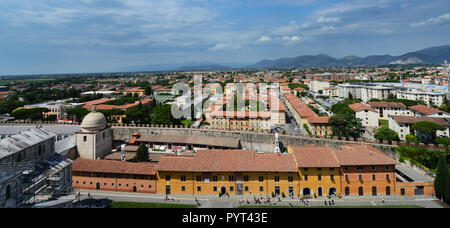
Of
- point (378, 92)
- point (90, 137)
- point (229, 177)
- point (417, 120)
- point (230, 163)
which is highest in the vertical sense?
point (378, 92)

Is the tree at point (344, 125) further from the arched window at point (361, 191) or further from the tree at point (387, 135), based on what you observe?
the arched window at point (361, 191)

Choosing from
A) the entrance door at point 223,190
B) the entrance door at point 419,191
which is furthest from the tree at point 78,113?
the entrance door at point 419,191

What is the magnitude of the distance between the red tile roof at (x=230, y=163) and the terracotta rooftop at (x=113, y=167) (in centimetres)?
144

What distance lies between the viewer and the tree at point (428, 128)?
1351 inches

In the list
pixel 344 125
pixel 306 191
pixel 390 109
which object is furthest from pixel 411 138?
pixel 306 191

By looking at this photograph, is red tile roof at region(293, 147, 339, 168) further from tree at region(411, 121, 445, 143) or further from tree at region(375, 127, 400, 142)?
tree at region(411, 121, 445, 143)

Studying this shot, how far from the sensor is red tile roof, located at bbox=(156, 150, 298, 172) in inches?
901

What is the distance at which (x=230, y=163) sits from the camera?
2366cm

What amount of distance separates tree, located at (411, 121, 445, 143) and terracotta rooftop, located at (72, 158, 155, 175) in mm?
36368

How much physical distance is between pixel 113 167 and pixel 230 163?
1165 centimetres

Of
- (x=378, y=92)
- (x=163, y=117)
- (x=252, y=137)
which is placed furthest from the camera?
(x=378, y=92)

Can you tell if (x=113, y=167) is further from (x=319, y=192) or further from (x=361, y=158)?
(x=361, y=158)

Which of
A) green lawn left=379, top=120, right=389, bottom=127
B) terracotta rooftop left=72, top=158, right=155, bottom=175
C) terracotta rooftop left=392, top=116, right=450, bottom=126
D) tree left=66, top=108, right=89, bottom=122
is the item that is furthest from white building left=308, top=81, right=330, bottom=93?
terracotta rooftop left=72, top=158, right=155, bottom=175

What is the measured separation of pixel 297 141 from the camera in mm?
37031
